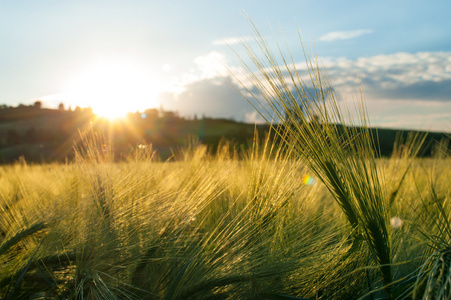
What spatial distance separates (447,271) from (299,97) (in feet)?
1.59

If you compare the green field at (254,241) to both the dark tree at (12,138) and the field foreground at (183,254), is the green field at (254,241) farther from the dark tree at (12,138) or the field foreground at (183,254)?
the dark tree at (12,138)

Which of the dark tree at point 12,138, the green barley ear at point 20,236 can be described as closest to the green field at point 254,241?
the green barley ear at point 20,236

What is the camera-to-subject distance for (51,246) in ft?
3.72

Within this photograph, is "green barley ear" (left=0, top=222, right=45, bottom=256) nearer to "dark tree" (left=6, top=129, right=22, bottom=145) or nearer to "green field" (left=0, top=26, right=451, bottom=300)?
"green field" (left=0, top=26, right=451, bottom=300)

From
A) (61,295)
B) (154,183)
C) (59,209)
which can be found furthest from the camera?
(154,183)

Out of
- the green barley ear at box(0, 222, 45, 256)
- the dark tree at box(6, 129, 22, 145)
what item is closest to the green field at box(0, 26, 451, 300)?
the green barley ear at box(0, 222, 45, 256)

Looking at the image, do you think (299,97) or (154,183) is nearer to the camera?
(299,97)

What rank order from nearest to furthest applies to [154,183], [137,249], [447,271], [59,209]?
1. [447,271]
2. [137,249]
3. [59,209]
4. [154,183]

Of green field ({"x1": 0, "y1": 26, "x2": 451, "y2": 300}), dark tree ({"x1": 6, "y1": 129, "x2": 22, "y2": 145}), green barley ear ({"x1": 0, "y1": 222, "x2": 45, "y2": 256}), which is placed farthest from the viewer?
dark tree ({"x1": 6, "y1": 129, "x2": 22, "y2": 145})

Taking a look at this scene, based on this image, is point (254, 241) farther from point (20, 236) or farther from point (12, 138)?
point (12, 138)

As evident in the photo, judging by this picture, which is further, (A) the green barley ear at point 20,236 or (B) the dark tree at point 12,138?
(B) the dark tree at point 12,138

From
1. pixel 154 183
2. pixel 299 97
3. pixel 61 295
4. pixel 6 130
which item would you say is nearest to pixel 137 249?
pixel 61 295

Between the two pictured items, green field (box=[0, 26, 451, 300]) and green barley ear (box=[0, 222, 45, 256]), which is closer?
green field (box=[0, 26, 451, 300])

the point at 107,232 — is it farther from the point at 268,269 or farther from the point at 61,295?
the point at 268,269
